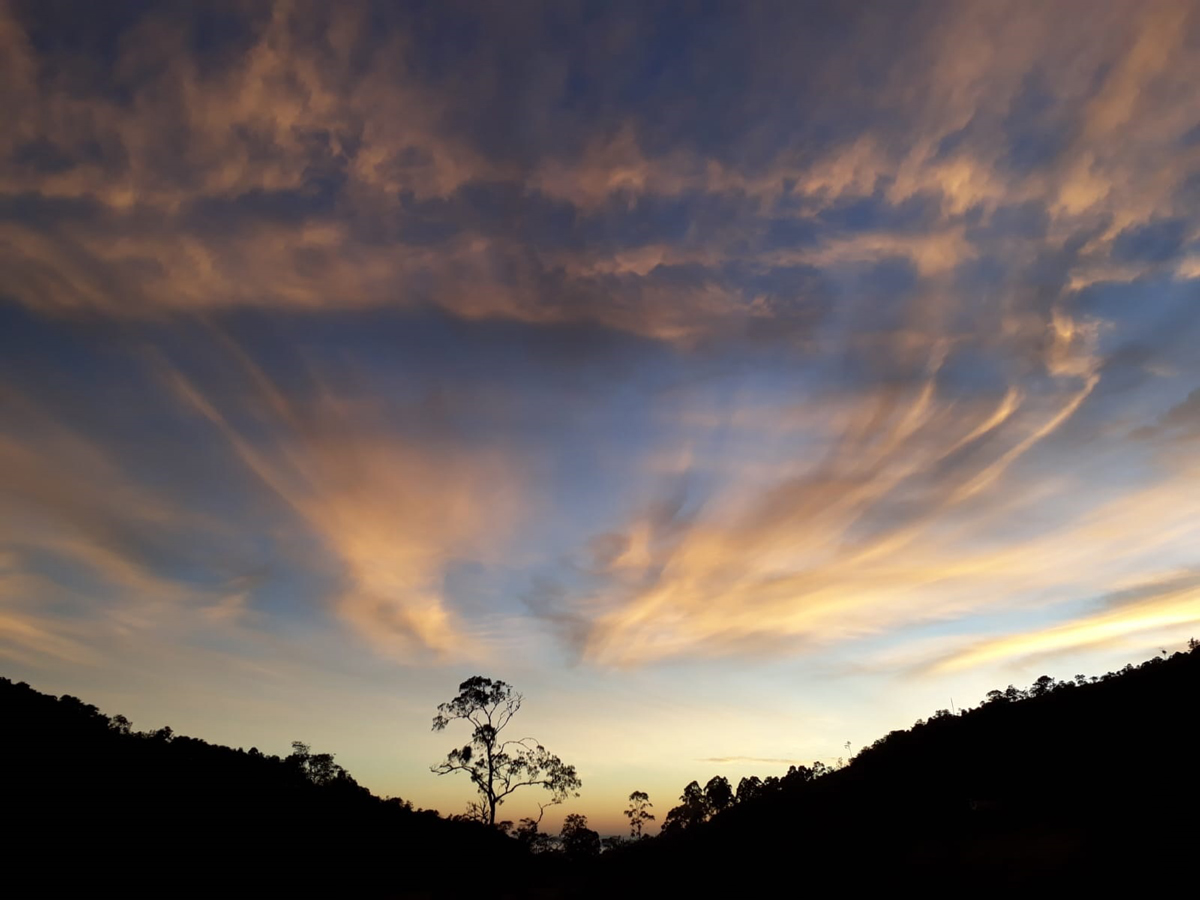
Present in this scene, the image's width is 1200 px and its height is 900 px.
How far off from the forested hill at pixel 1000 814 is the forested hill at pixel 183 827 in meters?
27.1

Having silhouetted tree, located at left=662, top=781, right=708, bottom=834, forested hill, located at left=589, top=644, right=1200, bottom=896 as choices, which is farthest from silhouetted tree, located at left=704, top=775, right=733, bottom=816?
forested hill, located at left=589, top=644, right=1200, bottom=896

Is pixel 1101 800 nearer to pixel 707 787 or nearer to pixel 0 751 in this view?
pixel 0 751

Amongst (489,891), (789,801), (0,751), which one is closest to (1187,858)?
(789,801)

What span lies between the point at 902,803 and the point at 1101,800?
1029 centimetres

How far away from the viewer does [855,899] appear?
21.7m

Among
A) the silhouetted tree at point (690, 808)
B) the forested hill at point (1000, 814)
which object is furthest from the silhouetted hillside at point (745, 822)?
the silhouetted tree at point (690, 808)

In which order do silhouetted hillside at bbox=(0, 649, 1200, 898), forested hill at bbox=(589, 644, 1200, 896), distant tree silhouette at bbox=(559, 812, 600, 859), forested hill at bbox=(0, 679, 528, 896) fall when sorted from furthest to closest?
distant tree silhouette at bbox=(559, 812, 600, 859), forested hill at bbox=(0, 679, 528, 896), silhouetted hillside at bbox=(0, 649, 1200, 898), forested hill at bbox=(589, 644, 1200, 896)

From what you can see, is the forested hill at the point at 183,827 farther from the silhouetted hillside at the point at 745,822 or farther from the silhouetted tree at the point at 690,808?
the silhouetted tree at the point at 690,808

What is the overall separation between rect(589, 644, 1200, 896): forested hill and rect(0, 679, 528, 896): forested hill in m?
27.1

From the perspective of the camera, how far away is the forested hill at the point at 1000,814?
1862cm

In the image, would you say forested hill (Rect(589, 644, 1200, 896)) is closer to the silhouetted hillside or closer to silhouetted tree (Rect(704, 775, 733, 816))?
the silhouetted hillside

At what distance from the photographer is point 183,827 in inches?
2044

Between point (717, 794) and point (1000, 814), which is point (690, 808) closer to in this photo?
point (717, 794)

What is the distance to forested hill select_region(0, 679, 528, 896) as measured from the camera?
140ft
